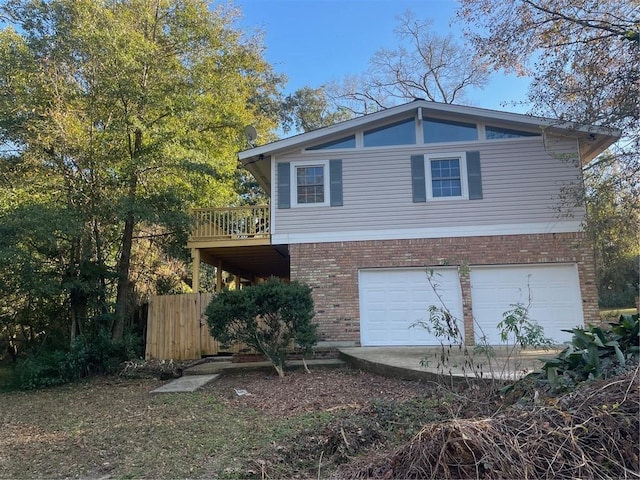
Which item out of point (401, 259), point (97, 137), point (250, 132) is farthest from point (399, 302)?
point (97, 137)

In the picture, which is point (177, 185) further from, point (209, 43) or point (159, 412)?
point (159, 412)

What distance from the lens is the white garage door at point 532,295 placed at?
9.91m

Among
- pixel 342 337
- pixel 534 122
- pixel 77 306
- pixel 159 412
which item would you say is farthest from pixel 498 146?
pixel 77 306

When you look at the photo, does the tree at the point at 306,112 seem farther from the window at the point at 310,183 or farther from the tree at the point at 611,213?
the tree at the point at 611,213

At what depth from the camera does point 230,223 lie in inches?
477

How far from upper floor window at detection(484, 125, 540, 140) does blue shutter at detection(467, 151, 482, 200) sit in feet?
1.96

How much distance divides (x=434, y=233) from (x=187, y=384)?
6382 mm

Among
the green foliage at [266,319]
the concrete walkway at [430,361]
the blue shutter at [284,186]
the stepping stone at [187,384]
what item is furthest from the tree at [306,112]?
the stepping stone at [187,384]

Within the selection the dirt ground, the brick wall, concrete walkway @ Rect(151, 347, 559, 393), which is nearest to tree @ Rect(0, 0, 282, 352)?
concrete walkway @ Rect(151, 347, 559, 393)

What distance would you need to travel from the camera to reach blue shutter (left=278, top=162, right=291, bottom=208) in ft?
36.0

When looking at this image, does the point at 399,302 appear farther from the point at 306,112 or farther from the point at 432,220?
the point at 306,112

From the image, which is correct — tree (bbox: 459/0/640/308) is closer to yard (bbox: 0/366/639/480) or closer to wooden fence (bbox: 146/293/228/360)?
yard (bbox: 0/366/639/480)

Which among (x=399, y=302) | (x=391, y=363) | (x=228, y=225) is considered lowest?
(x=391, y=363)

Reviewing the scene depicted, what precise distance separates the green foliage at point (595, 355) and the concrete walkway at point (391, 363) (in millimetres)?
1776
